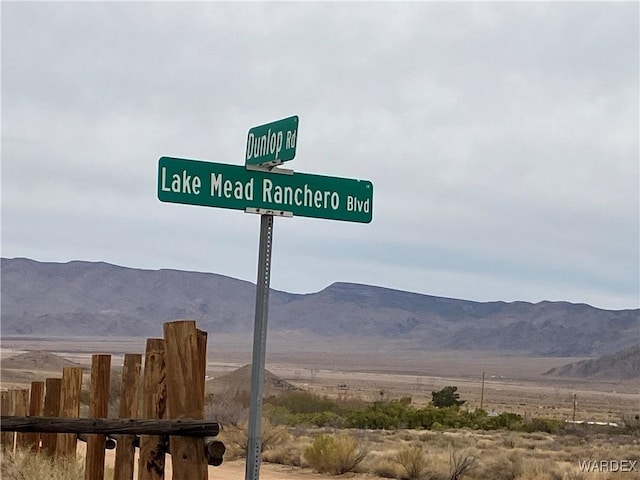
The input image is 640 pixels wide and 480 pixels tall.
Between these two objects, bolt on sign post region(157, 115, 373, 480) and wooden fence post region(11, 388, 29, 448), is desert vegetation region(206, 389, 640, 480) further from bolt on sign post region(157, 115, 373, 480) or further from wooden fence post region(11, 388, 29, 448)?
bolt on sign post region(157, 115, 373, 480)

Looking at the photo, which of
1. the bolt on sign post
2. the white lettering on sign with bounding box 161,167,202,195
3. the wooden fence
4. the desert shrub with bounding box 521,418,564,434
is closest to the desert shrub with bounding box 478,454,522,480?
the wooden fence

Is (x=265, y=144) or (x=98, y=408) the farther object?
(x=98, y=408)

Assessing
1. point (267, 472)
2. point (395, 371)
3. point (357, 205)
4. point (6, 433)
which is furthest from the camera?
point (395, 371)

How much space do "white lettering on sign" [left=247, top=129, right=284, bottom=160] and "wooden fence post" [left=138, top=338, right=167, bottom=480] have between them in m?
2.04

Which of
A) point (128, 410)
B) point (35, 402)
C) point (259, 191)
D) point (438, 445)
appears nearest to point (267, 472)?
point (438, 445)

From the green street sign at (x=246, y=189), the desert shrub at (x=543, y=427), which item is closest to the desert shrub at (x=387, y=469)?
the green street sign at (x=246, y=189)

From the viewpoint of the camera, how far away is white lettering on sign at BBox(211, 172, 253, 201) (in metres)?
6.21

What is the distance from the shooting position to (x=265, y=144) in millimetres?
6426

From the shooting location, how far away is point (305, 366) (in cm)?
10475

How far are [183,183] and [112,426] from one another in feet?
5.18

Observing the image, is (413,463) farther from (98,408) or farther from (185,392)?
(185,392)

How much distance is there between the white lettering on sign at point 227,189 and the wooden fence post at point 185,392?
0.84m

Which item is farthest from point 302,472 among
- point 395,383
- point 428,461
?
point 395,383

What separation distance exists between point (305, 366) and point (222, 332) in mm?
18496
